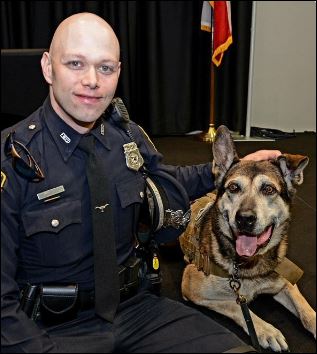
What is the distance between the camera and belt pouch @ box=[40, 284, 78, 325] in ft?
4.46

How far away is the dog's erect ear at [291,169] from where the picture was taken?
1638 mm

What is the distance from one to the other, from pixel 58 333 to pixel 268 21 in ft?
3.78

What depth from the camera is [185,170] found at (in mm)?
1852

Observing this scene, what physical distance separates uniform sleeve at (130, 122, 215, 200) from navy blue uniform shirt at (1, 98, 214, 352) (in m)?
0.12

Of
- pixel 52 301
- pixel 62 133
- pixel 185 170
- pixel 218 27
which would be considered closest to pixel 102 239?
pixel 52 301

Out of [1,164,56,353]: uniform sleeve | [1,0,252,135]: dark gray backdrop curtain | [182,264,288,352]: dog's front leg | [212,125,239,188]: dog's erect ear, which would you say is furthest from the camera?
[1,0,252,135]: dark gray backdrop curtain

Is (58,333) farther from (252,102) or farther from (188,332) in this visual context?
(252,102)

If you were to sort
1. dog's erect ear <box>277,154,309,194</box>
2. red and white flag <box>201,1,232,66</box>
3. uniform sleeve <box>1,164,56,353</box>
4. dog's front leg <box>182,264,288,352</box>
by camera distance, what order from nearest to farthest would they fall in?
1. uniform sleeve <box>1,164,56,353</box>
2. dog's erect ear <box>277,154,309,194</box>
3. dog's front leg <box>182,264,288,352</box>
4. red and white flag <box>201,1,232,66</box>

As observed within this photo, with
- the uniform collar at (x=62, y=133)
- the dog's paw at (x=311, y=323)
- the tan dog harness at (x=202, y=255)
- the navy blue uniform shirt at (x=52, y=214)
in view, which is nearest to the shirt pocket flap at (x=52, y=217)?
the navy blue uniform shirt at (x=52, y=214)

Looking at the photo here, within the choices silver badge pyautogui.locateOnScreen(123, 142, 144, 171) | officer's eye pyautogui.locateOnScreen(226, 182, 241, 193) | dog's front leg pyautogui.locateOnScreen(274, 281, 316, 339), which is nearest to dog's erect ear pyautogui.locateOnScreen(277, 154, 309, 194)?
officer's eye pyautogui.locateOnScreen(226, 182, 241, 193)

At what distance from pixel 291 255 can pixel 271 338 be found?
0.40 m

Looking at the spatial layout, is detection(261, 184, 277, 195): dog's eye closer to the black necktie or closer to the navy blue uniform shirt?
the navy blue uniform shirt

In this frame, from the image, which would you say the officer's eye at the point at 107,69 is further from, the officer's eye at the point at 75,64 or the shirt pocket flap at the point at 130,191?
the shirt pocket flap at the point at 130,191

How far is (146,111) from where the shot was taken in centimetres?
292
